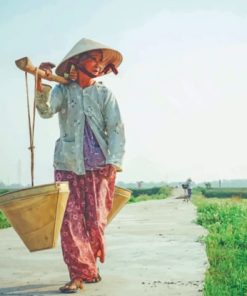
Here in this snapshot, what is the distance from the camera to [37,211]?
4.60 meters

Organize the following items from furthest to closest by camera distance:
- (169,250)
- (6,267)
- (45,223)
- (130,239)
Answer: (130,239), (169,250), (6,267), (45,223)

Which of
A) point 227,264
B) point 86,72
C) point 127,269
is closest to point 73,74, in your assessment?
point 86,72

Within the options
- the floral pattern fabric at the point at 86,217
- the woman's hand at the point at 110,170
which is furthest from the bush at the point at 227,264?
the woman's hand at the point at 110,170

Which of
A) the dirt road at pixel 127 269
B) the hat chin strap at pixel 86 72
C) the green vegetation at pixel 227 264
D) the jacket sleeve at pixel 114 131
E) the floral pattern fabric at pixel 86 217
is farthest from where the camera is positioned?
the hat chin strap at pixel 86 72

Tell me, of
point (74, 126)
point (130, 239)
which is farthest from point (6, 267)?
point (130, 239)

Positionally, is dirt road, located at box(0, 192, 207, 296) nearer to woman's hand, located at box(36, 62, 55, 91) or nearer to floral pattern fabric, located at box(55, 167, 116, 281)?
floral pattern fabric, located at box(55, 167, 116, 281)

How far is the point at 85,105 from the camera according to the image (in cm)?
537

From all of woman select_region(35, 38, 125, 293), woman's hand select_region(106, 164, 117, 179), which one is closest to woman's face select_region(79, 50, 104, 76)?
woman select_region(35, 38, 125, 293)

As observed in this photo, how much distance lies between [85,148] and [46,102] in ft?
1.56

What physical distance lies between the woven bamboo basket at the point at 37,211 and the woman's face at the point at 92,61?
3.77 feet

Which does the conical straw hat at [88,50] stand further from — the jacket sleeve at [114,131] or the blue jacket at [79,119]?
the jacket sleeve at [114,131]

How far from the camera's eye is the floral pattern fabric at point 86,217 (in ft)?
16.9

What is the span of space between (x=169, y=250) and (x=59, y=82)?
2857 mm

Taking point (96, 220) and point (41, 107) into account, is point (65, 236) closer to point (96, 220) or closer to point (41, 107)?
point (96, 220)
